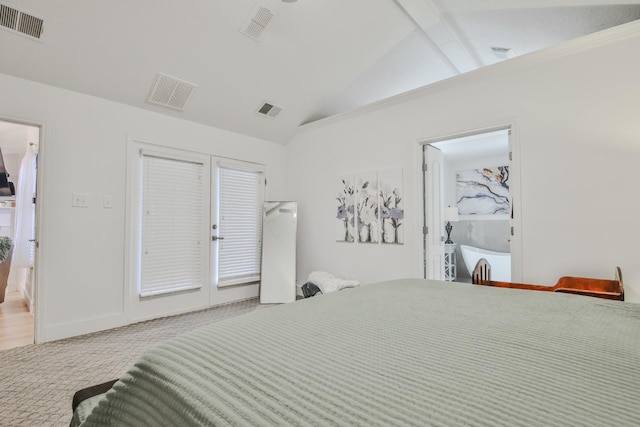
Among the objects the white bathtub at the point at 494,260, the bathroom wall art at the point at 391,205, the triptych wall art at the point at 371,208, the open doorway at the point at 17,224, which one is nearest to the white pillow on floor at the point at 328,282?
the triptych wall art at the point at 371,208

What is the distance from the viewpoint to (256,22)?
9.86 ft

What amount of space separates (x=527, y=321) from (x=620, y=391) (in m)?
0.48

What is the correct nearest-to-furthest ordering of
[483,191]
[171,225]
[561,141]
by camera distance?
[561,141]
[171,225]
[483,191]

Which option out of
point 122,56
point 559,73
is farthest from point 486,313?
point 122,56

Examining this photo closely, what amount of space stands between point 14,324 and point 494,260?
20.3 ft

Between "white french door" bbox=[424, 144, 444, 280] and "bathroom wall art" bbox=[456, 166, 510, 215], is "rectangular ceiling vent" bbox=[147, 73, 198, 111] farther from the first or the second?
"bathroom wall art" bbox=[456, 166, 510, 215]

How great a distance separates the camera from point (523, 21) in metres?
2.93

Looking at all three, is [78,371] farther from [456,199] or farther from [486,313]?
[456,199]

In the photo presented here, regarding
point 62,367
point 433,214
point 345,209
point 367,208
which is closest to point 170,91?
point 345,209

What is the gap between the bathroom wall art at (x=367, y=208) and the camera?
383cm

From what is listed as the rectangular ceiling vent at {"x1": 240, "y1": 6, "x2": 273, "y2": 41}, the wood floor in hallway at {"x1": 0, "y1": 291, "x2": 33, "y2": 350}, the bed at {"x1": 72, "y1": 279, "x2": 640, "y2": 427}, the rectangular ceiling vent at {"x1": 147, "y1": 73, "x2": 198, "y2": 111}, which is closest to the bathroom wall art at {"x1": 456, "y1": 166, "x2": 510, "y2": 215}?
the rectangular ceiling vent at {"x1": 240, "y1": 6, "x2": 273, "y2": 41}

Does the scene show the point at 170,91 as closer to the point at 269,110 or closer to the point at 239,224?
the point at 269,110

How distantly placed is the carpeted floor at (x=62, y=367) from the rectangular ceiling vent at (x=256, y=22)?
9.94ft

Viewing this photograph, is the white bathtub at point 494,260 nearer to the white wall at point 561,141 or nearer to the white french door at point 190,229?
the white wall at point 561,141
